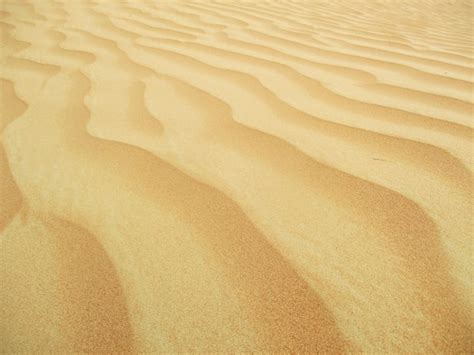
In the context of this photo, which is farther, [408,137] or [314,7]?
[314,7]

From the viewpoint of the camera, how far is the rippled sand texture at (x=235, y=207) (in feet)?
2.05

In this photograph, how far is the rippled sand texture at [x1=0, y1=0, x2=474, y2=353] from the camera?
2.05ft

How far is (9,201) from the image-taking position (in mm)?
908

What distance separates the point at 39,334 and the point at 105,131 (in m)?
0.73

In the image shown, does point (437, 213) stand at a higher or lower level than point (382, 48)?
lower

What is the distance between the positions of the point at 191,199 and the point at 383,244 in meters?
0.46

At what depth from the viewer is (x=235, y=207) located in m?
0.87

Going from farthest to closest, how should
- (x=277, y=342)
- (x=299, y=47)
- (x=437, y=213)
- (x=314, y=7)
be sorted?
(x=314, y=7) < (x=299, y=47) < (x=437, y=213) < (x=277, y=342)

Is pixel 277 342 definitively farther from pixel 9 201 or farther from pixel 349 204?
pixel 9 201

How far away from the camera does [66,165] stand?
1.04 m

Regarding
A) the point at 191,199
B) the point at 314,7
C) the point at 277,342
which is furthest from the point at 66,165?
the point at 314,7

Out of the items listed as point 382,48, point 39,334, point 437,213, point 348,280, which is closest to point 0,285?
point 39,334

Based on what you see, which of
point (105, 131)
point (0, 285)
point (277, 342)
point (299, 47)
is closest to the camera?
point (277, 342)

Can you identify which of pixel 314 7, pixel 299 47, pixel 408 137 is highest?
pixel 314 7
